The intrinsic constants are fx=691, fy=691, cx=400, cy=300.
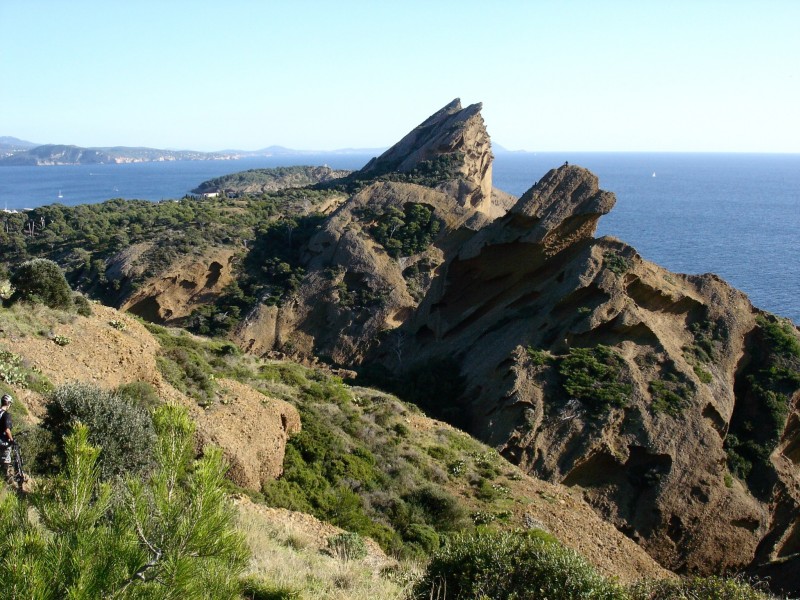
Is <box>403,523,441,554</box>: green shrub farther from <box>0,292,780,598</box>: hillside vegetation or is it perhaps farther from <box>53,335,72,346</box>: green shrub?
<box>53,335,72,346</box>: green shrub

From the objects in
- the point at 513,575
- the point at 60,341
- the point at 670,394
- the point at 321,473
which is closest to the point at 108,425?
the point at 60,341

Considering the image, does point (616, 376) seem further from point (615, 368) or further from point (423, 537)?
point (423, 537)

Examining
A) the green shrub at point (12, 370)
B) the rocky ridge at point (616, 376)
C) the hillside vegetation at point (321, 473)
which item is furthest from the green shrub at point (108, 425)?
the rocky ridge at point (616, 376)

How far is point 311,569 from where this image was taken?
8.93m

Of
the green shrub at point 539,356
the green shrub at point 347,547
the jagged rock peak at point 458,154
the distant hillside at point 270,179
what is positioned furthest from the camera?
the distant hillside at point 270,179

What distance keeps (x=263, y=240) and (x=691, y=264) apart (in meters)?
40.4

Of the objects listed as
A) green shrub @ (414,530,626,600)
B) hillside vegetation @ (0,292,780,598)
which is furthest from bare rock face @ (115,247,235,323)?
green shrub @ (414,530,626,600)

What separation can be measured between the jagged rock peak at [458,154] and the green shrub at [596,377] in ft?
84.2

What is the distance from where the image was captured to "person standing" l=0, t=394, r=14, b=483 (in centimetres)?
832

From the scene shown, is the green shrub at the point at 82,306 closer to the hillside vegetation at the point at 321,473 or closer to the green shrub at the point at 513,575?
the hillside vegetation at the point at 321,473

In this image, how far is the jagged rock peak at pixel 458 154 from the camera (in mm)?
50125

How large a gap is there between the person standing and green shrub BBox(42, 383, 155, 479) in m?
0.77

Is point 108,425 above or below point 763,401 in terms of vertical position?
above

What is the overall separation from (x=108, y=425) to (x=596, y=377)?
17.2 meters
